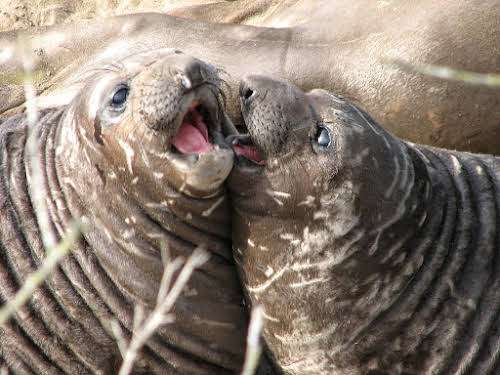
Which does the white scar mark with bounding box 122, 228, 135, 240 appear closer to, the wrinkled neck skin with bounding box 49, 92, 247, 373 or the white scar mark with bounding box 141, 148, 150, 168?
the wrinkled neck skin with bounding box 49, 92, 247, 373

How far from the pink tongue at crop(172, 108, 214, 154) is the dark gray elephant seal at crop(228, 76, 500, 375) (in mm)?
205

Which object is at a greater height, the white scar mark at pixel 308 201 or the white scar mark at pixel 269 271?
the white scar mark at pixel 308 201

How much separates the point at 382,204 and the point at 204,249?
101 cm

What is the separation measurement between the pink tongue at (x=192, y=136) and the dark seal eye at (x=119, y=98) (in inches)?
14.1

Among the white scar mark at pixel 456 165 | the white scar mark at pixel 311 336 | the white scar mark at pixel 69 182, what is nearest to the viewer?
the white scar mark at pixel 311 336

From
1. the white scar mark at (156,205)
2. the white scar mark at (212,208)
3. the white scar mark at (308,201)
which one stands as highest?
the white scar mark at (308,201)

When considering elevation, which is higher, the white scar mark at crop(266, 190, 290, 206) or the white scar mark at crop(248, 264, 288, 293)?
the white scar mark at crop(266, 190, 290, 206)

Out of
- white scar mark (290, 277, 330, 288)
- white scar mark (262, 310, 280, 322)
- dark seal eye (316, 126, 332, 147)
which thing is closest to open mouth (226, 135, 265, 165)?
dark seal eye (316, 126, 332, 147)

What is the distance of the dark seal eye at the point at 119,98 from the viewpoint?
426 centimetres

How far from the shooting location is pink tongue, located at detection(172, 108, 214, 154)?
412 centimetres

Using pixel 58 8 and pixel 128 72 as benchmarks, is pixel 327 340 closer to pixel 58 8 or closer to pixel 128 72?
pixel 128 72

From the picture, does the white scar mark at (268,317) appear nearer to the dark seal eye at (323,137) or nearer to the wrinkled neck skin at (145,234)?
the wrinkled neck skin at (145,234)

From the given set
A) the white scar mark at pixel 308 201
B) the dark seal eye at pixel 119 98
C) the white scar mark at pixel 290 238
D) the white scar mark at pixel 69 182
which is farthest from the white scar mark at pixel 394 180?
the white scar mark at pixel 69 182

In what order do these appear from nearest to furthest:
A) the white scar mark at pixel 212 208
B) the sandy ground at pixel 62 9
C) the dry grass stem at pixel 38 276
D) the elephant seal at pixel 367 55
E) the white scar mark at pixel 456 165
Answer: the dry grass stem at pixel 38 276, the white scar mark at pixel 212 208, the white scar mark at pixel 456 165, the elephant seal at pixel 367 55, the sandy ground at pixel 62 9
